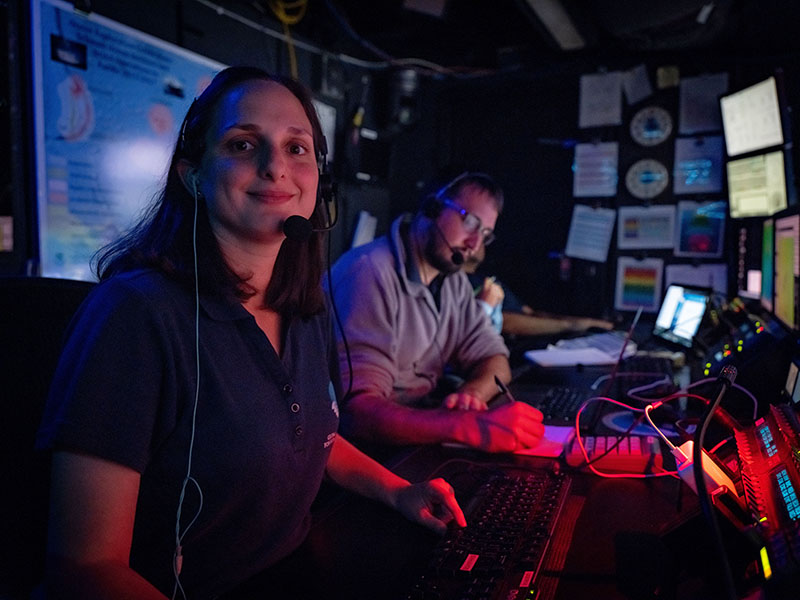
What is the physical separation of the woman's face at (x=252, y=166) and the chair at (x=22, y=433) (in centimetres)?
31

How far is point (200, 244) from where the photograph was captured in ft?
2.93

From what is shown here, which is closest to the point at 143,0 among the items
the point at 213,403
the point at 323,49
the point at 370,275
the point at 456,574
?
the point at 323,49

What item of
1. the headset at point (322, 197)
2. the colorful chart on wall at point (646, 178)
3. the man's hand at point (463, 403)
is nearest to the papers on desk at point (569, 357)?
the man's hand at point (463, 403)

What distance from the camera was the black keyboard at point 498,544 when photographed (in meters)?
0.66

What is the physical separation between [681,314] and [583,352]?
481mm

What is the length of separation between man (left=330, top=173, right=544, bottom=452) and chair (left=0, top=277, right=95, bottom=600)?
2.02ft

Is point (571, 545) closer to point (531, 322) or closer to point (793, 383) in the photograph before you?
point (793, 383)

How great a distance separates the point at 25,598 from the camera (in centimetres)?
84

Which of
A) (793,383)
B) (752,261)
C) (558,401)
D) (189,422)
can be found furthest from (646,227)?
(189,422)

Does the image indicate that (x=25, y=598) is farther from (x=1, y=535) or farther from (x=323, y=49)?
(x=323, y=49)

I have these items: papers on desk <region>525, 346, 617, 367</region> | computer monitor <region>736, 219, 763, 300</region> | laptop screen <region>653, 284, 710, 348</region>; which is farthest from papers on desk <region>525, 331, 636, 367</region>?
computer monitor <region>736, 219, 763, 300</region>

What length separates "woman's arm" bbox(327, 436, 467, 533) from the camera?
0.86 meters

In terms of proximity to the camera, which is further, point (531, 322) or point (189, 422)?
point (531, 322)

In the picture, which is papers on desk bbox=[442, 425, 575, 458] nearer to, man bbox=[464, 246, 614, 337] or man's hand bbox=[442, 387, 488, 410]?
man's hand bbox=[442, 387, 488, 410]
